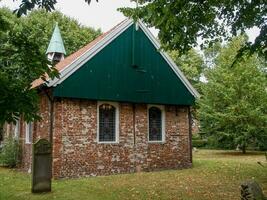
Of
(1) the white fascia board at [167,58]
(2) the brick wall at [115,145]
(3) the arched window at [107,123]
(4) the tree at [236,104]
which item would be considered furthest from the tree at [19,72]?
(4) the tree at [236,104]

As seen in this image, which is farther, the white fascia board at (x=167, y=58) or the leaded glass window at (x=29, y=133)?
the leaded glass window at (x=29, y=133)

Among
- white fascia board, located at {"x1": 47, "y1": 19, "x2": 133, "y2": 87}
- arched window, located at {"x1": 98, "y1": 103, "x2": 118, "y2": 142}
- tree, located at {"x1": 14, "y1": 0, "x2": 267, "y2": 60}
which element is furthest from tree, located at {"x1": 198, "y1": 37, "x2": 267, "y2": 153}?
tree, located at {"x1": 14, "y1": 0, "x2": 267, "y2": 60}

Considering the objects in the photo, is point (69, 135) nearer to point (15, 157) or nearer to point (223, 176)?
point (15, 157)

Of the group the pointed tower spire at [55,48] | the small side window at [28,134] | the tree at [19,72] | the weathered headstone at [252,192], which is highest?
the pointed tower spire at [55,48]

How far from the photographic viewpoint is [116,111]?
19203 mm

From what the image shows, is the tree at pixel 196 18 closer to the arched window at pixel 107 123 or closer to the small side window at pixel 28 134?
the arched window at pixel 107 123

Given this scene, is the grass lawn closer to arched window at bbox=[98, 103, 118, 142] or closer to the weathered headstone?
arched window at bbox=[98, 103, 118, 142]

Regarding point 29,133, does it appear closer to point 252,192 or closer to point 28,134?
point 28,134

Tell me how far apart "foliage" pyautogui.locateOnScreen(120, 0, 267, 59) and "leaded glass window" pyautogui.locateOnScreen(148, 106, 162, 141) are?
20.3 feet

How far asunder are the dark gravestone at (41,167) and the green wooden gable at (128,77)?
11.2 feet

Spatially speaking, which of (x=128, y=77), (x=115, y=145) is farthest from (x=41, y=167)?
(x=128, y=77)

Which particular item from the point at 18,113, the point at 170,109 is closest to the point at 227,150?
the point at 170,109

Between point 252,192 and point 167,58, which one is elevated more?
point 167,58

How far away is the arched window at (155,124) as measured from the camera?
20500 millimetres
